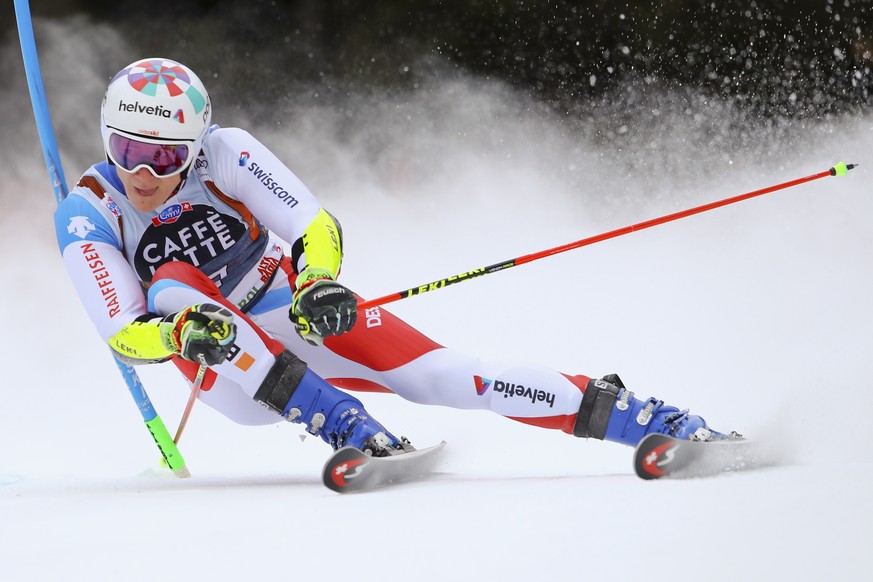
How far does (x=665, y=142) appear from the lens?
6.31 m

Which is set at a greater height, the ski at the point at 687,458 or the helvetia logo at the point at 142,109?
the helvetia logo at the point at 142,109

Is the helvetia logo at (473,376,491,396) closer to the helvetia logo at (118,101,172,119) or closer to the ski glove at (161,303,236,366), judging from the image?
the ski glove at (161,303,236,366)

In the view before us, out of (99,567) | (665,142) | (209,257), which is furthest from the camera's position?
(665,142)

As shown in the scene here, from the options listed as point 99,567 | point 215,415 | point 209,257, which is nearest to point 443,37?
point 215,415

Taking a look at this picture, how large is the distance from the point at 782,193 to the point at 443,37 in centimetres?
235

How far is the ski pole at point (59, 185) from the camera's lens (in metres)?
2.81

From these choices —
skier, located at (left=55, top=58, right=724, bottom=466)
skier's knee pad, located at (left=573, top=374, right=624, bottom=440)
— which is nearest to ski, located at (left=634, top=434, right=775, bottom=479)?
skier, located at (left=55, top=58, right=724, bottom=466)

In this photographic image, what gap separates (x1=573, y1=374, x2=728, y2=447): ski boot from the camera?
2234 mm

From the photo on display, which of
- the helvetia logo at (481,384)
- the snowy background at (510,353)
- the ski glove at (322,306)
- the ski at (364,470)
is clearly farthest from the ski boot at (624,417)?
the ski glove at (322,306)

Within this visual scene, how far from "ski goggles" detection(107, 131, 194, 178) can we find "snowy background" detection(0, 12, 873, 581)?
29.8 inches

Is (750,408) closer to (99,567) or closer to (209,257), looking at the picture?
(209,257)

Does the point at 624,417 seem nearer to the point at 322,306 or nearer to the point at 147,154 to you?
the point at 322,306

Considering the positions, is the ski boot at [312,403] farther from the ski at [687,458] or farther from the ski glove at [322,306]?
the ski at [687,458]

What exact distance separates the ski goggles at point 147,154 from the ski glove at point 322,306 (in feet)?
1.47
